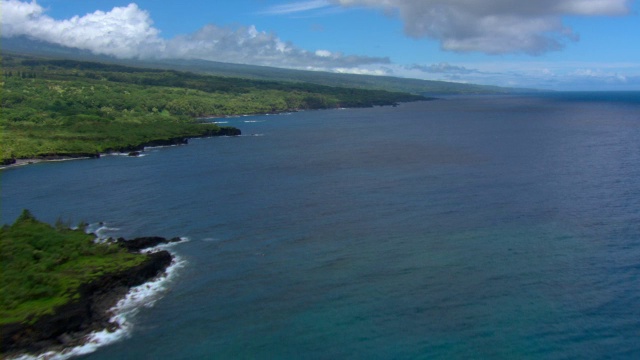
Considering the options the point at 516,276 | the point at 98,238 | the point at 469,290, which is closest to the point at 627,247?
the point at 516,276

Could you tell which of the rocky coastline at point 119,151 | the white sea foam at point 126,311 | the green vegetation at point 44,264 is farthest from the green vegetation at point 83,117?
the white sea foam at point 126,311

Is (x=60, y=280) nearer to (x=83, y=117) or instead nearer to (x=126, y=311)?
(x=126, y=311)

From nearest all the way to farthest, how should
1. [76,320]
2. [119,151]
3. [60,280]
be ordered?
[76,320]
[60,280]
[119,151]

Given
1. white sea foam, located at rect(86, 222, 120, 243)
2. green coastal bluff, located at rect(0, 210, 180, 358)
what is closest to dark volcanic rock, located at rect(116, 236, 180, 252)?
green coastal bluff, located at rect(0, 210, 180, 358)

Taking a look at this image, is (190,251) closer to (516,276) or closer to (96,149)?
(516,276)

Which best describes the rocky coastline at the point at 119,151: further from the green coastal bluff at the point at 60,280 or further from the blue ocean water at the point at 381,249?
the green coastal bluff at the point at 60,280

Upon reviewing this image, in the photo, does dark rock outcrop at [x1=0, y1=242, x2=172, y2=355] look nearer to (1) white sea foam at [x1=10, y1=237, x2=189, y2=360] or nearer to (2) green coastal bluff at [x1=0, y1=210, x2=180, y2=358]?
→ (2) green coastal bluff at [x1=0, y1=210, x2=180, y2=358]

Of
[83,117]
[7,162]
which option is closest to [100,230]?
[7,162]
